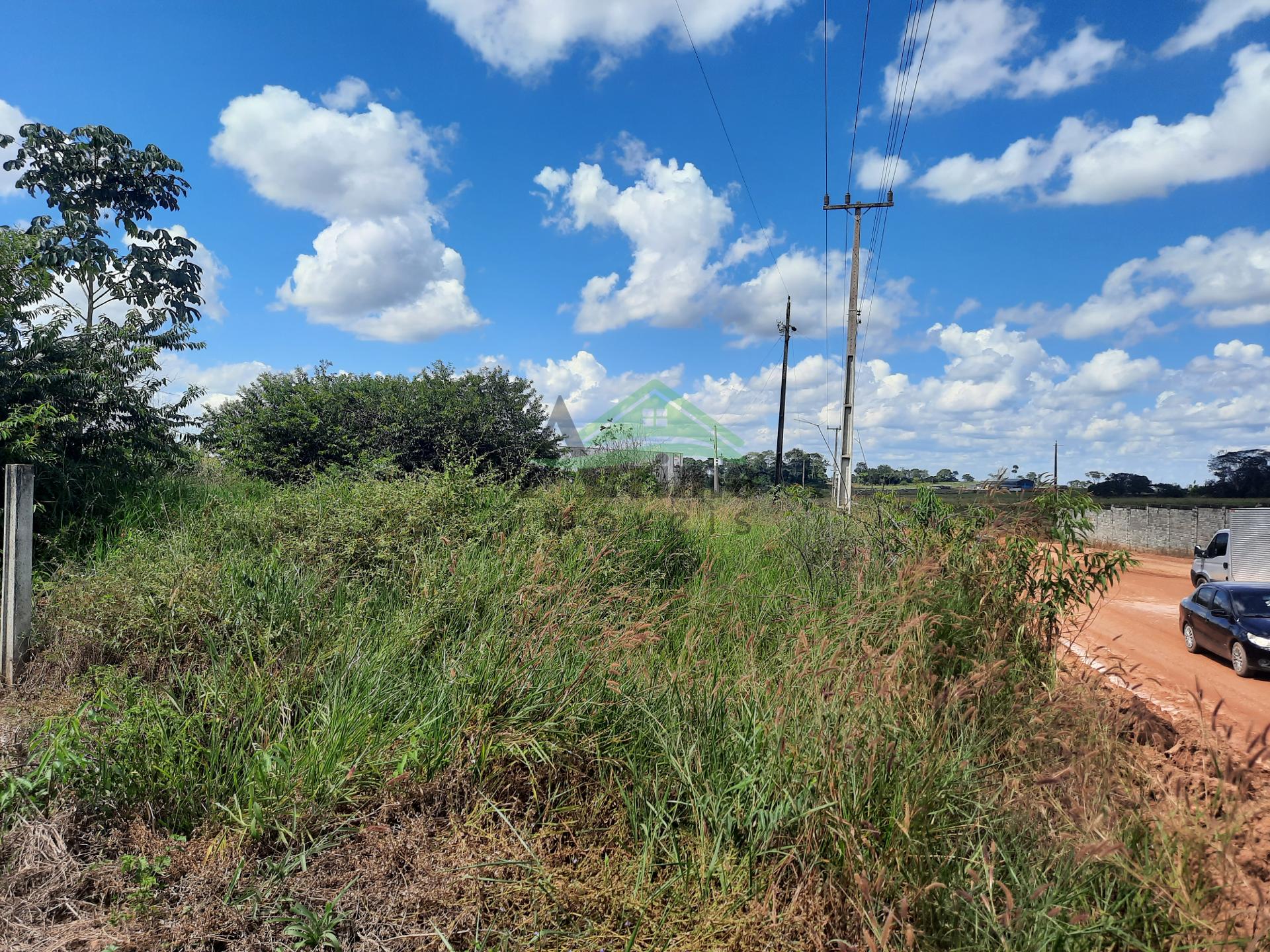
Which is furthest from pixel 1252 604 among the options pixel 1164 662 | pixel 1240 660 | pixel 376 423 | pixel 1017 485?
pixel 376 423

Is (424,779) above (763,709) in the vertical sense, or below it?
below

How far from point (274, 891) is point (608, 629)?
2.49m

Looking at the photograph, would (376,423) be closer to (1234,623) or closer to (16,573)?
(16,573)

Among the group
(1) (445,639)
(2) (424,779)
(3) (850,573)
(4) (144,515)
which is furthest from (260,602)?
(3) (850,573)

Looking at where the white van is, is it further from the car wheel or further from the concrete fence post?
the concrete fence post

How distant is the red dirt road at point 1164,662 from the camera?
626cm

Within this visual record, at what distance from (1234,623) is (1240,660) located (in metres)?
0.54

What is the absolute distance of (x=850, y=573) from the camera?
6.56 m

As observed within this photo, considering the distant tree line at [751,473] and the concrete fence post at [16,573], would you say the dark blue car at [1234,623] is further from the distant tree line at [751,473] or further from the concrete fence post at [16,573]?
the concrete fence post at [16,573]

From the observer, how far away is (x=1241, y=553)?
54.0ft

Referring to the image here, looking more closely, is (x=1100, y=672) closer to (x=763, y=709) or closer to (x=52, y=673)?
(x=763, y=709)

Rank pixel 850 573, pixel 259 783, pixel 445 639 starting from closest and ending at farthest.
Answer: pixel 259 783 → pixel 445 639 → pixel 850 573

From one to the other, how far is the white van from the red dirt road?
123cm

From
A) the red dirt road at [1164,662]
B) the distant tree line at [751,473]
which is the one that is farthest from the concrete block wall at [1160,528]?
the distant tree line at [751,473]
